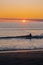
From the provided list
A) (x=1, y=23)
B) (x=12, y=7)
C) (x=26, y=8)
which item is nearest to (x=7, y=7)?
(x=12, y=7)

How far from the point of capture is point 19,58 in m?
0.76

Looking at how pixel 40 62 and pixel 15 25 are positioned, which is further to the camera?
pixel 15 25

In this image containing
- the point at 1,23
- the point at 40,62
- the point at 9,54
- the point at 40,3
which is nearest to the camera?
the point at 40,62

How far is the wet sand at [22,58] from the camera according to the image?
0.71m

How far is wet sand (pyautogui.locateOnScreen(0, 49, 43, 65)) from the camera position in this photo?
2.33ft

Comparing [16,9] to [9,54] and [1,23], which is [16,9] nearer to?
[1,23]

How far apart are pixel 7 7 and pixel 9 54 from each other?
205cm

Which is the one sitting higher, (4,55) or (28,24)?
(28,24)

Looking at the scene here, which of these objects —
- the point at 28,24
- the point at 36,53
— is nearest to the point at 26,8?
the point at 28,24

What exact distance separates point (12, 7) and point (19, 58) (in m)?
2.14

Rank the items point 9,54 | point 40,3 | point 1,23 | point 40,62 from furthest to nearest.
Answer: point 1,23 → point 40,3 → point 9,54 → point 40,62

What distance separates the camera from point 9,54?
82 cm

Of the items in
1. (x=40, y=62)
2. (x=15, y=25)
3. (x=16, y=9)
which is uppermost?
(x=16, y=9)

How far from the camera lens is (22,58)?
766 millimetres
